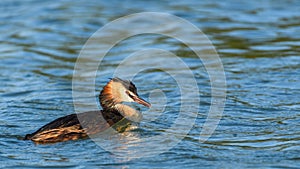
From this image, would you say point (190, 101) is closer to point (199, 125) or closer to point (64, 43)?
point (199, 125)

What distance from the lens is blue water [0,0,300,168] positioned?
8055 mm

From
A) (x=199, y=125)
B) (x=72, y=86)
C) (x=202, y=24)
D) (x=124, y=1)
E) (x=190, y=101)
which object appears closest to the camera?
(x=199, y=125)

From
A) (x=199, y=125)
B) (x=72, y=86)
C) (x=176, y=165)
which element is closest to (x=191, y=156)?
(x=176, y=165)

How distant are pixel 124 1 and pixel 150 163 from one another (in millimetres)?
11316

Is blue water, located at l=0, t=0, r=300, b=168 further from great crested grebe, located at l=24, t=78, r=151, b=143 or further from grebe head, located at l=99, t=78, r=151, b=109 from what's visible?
grebe head, located at l=99, t=78, r=151, b=109

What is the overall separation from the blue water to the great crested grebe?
5.5 inches

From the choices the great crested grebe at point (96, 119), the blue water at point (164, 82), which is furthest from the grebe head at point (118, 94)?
the blue water at point (164, 82)

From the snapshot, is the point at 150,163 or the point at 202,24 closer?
the point at 150,163

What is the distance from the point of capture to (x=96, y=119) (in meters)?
8.90

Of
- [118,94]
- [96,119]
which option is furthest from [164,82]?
[96,119]

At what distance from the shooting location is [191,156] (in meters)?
8.04

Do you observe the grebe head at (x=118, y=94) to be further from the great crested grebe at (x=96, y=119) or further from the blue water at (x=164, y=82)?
the blue water at (x=164, y=82)

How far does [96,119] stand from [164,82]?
3253 millimetres

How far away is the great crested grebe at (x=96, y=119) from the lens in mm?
8461
